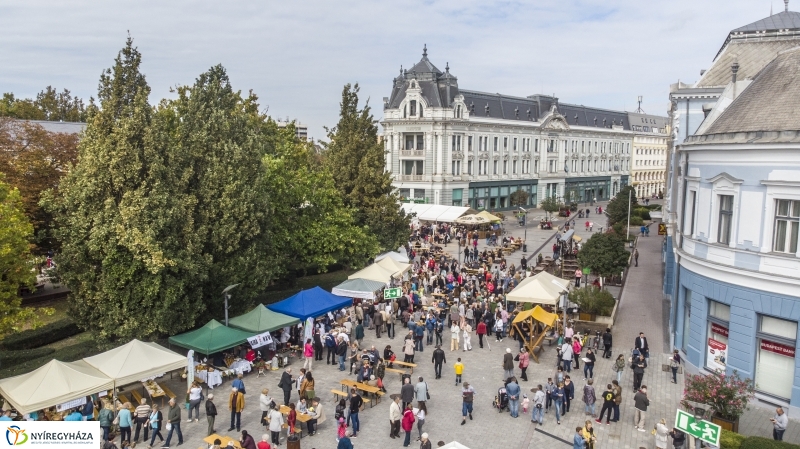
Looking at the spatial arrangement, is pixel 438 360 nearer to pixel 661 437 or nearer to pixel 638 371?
pixel 638 371

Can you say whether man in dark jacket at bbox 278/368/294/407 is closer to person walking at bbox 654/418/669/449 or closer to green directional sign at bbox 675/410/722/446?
person walking at bbox 654/418/669/449

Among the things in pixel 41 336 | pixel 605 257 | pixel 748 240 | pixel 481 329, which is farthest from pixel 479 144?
pixel 41 336

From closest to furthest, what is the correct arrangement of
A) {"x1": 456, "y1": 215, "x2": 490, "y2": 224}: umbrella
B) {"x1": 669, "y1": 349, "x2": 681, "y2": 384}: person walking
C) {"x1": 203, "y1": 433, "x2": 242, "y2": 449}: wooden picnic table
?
{"x1": 203, "y1": 433, "x2": 242, "y2": 449}: wooden picnic table < {"x1": 669, "y1": 349, "x2": 681, "y2": 384}: person walking < {"x1": 456, "y1": 215, "x2": 490, "y2": 224}: umbrella

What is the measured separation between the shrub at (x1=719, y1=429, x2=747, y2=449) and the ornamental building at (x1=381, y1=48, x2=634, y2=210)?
44619 millimetres

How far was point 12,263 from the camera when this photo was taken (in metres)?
20.0

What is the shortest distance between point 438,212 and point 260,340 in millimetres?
32801

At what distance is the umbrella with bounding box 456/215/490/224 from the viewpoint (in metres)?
52.2

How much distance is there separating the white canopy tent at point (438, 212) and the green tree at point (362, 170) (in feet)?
47.3

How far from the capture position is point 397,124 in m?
73.1

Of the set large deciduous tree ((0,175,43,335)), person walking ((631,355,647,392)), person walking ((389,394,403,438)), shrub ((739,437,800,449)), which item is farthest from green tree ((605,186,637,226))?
large deciduous tree ((0,175,43,335))

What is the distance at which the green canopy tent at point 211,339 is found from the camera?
20.7m

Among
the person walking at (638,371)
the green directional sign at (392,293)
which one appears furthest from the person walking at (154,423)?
the person walking at (638,371)

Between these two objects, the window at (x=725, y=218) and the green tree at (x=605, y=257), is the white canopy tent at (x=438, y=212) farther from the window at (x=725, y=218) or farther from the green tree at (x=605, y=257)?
the window at (x=725, y=218)

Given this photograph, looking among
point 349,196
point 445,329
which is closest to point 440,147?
point 349,196
